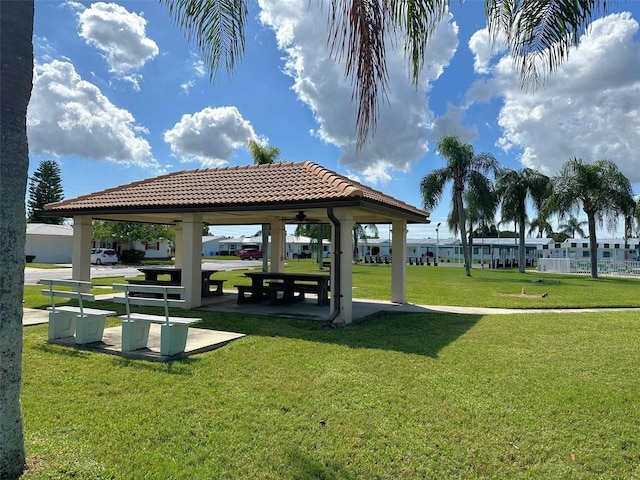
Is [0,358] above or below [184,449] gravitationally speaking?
above

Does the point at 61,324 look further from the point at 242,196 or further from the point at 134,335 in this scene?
the point at 242,196

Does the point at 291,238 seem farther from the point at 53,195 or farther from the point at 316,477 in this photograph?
the point at 316,477

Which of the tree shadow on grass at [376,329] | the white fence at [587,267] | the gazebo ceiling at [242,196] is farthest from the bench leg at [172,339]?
the white fence at [587,267]

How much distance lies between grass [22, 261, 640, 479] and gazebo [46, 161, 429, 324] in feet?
8.92

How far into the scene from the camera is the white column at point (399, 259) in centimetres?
1345

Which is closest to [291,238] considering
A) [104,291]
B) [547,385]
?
[104,291]

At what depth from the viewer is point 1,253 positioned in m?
3.03

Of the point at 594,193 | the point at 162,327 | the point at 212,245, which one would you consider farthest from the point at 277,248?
the point at 212,245

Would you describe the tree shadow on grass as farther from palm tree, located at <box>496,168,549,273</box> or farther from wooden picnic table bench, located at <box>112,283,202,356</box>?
palm tree, located at <box>496,168,549,273</box>

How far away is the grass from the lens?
3455mm

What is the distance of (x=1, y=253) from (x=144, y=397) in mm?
2397

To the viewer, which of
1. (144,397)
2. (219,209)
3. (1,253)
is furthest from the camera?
(219,209)

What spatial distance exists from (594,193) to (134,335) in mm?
→ 29654

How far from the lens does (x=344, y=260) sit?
964 cm
